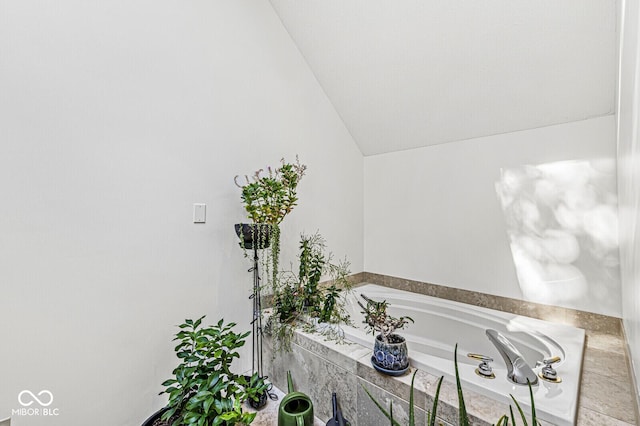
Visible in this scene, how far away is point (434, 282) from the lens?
238cm

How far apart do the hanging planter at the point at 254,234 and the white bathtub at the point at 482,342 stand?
0.70 m

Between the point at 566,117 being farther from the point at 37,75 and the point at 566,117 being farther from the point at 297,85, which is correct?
the point at 37,75

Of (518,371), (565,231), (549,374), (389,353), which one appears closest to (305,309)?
(389,353)

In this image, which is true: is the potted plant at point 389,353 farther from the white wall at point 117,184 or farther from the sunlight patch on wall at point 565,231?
the sunlight patch on wall at point 565,231

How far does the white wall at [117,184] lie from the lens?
1.15 meters

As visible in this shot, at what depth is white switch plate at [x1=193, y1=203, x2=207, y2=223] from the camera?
1655 mm

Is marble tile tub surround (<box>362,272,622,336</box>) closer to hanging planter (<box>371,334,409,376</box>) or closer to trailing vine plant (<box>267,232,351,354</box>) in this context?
trailing vine plant (<box>267,232,351,354</box>)

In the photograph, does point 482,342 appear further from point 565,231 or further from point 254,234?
point 254,234

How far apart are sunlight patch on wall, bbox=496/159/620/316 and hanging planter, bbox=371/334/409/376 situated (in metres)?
1.27

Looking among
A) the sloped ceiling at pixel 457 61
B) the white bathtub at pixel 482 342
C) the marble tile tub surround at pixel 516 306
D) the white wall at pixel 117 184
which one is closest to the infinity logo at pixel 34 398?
the white wall at pixel 117 184

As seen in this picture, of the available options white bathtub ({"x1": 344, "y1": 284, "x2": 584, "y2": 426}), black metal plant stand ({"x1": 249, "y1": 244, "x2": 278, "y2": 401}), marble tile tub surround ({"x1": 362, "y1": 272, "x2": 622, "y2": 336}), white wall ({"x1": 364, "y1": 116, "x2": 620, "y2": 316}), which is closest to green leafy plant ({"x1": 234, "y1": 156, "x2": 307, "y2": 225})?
black metal plant stand ({"x1": 249, "y1": 244, "x2": 278, "y2": 401})

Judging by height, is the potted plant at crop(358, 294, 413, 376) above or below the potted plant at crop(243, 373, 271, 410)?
above

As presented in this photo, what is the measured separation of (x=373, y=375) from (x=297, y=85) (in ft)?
6.87

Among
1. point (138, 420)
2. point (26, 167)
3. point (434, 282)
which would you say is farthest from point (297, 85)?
point (138, 420)
